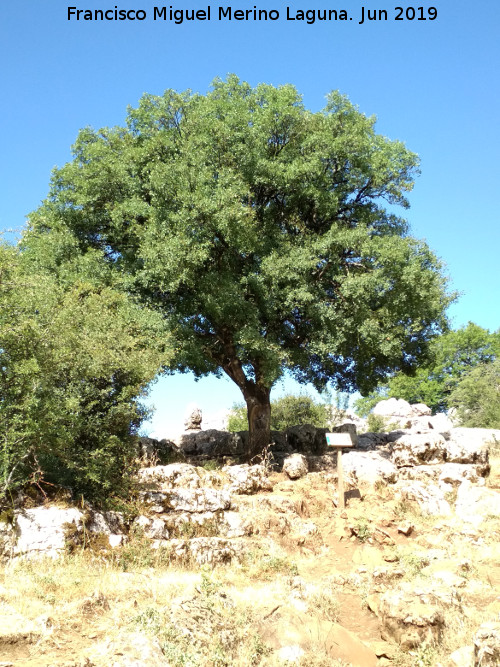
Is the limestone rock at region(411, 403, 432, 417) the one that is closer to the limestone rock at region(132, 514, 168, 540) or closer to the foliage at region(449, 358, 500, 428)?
the foliage at region(449, 358, 500, 428)

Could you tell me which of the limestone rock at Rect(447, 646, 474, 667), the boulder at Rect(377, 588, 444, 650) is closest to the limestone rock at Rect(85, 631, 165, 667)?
the limestone rock at Rect(447, 646, 474, 667)

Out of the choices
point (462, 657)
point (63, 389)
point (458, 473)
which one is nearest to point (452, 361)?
point (458, 473)

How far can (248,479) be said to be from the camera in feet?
62.3

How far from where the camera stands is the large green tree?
20938 mm

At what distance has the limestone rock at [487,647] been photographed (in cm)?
670

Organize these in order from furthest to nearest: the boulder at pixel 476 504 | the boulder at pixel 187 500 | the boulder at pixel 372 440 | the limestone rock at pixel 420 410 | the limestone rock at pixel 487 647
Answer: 1. the limestone rock at pixel 420 410
2. the boulder at pixel 372 440
3. the boulder at pixel 476 504
4. the boulder at pixel 187 500
5. the limestone rock at pixel 487 647

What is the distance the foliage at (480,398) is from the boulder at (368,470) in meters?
22.1

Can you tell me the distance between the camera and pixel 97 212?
24000 mm

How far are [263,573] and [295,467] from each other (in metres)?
9.17

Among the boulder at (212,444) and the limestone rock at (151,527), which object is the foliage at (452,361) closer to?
the boulder at (212,444)

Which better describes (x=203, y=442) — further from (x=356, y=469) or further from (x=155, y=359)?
(x=155, y=359)

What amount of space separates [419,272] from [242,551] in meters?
13.0

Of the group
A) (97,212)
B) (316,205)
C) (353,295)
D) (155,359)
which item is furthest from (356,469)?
(97,212)

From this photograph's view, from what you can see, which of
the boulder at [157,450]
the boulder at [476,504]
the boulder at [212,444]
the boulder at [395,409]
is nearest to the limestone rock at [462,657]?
the boulder at [476,504]
